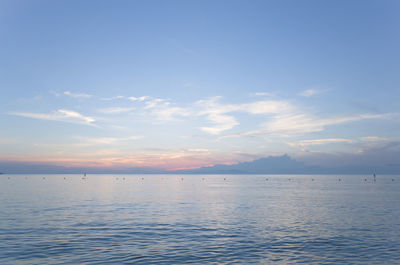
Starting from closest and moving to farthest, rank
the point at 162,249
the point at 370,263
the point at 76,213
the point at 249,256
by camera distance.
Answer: the point at 370,263 < the point at 249,256 < the point at 162,249 < the point at 76,213

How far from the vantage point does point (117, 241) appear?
33.4 m

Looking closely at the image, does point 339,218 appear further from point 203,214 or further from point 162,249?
point 162,249

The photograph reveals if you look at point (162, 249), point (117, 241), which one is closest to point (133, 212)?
point (117, 241)

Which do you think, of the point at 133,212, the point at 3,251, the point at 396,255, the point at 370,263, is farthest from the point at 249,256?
the point at 133,212

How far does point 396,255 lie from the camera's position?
2816 cm

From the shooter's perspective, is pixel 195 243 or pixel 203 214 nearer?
pixel 195 243

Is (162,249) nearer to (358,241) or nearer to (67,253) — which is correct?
(67,253)

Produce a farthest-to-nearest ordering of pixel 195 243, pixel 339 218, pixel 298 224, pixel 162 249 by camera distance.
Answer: pixel 339 218
pixel 298 224
pixel 195 243
pixel 162 249

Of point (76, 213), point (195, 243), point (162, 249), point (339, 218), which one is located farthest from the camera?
point (76, 213)

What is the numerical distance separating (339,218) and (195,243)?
2807cm

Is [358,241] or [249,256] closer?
[249,256]

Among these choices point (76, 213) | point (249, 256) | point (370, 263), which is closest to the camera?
point (370, 263)

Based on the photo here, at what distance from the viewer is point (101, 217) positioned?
165 feet

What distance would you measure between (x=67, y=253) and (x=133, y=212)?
2822cm
